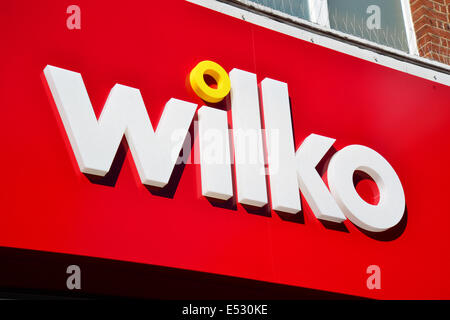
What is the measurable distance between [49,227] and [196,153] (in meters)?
0.99

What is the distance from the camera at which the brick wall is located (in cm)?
595

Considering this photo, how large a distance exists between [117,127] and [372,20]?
279cm

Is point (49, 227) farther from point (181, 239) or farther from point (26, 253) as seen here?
point (181, 239)

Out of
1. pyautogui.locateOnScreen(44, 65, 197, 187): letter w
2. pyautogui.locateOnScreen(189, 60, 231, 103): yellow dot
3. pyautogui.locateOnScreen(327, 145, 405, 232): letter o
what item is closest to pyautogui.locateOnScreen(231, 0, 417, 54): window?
pyautogui.locateOnScreen(189, 60, 231, 103): yellow dot

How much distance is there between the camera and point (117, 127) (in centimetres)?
382

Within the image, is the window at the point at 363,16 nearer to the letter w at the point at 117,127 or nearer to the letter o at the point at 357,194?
the letter o at the point at 357,194

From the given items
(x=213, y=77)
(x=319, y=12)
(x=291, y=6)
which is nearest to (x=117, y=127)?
(x=213, y=77)

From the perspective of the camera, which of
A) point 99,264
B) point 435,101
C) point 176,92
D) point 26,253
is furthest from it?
point 435,101

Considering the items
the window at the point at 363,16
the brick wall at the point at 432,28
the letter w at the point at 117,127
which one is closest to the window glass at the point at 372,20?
the window at the point at 363,16

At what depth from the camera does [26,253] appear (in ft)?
11.0

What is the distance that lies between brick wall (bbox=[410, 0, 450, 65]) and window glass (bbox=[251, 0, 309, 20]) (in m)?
1.10

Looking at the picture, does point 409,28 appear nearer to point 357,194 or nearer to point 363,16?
point 363,16
